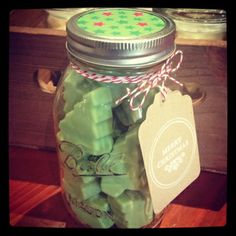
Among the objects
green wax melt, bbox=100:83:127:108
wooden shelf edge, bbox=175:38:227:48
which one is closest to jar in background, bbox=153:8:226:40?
wooden shelf edge, bbox=175:38:227:48

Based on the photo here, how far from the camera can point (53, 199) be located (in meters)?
0.57

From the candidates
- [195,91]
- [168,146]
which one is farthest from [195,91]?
[168,146]

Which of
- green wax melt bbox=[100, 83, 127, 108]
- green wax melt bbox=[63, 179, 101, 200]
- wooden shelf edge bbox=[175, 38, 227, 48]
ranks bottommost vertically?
green wax melt bbox=[63, 179, 101, 200]

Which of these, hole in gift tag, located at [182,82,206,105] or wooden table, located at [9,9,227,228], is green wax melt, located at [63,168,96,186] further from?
hole in gift tag, located at [182,82,206,105]

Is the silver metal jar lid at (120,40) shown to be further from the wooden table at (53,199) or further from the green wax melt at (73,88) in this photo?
the wooden table at (53,199)

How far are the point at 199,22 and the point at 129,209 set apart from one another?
22 centimetres

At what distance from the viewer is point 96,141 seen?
46 centimetres

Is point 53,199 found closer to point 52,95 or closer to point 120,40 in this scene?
point 52,95

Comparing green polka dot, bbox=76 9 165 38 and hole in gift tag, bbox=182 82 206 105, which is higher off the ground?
green polka dot, bbox=76 9 165 38

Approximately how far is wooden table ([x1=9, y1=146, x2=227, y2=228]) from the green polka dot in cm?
21

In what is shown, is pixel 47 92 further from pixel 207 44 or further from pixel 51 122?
pixel 207 44

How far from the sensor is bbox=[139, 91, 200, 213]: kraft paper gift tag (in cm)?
47

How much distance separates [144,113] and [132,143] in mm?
31
